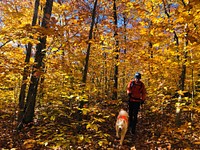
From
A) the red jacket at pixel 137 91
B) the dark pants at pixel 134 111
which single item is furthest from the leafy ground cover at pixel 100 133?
the red jacket at pixel 137 91

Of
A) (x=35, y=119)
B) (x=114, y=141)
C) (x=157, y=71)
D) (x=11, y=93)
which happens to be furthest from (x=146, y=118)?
(x=11, y=93)

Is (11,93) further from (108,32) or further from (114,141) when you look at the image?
(108,32)

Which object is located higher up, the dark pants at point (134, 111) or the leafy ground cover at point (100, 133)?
the dark pants at point (134, 111)

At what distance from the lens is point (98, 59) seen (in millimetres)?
12445

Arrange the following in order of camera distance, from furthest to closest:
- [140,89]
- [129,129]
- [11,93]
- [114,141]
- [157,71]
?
[11,93] < [157,71] < [129,129] < [140,89] < [114,141]

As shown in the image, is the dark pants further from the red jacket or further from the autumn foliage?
the autumn foliage

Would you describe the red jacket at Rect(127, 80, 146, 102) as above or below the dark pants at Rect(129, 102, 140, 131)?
above

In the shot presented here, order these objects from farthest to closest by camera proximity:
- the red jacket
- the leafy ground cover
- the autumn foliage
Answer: the red jacket < the leafy ground cover < the autumn foliage

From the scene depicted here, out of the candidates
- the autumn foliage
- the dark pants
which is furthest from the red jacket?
the autumn foliage

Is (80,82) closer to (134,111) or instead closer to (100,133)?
(100,133)

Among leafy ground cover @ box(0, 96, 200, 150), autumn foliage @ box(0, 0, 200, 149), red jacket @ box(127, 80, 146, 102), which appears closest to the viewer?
autumn foliage @ box(0, 0, 200, 149)

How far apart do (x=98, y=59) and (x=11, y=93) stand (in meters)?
5.49

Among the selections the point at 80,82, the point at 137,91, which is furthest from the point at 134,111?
the point at 80,82

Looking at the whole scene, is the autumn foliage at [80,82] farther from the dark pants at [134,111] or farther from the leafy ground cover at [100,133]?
the dark pants at [134,111]
